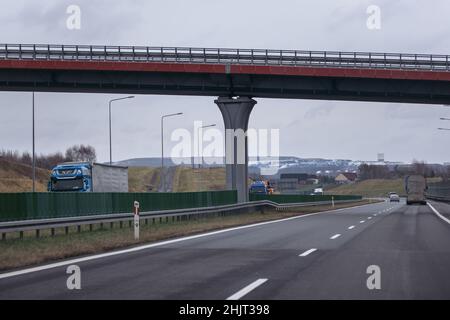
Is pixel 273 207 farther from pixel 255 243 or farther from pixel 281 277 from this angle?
pixel 281 277

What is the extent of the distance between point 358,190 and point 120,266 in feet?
577

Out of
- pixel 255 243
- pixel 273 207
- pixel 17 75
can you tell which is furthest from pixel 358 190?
pixel 255 243

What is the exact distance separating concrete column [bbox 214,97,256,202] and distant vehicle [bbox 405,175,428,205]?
1236 inches

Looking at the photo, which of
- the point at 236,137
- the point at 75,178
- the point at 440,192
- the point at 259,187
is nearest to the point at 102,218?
the point at 75,178

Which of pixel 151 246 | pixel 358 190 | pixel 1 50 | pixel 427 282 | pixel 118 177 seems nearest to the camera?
pixel 427 282

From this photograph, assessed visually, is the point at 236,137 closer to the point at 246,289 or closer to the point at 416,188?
the point at 416,188

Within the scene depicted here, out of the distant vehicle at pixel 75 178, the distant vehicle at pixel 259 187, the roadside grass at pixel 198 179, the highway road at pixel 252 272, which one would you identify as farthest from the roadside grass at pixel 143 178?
the highway road at pixel 252 272

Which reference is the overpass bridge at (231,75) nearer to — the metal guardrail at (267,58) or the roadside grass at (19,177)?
the metal guardrail at (267,58)

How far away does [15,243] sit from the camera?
63.9ft

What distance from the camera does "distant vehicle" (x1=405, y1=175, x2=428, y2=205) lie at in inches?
2901

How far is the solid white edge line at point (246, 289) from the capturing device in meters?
9.84

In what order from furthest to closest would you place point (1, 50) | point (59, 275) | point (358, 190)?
point (358, 190) → point (1, 50) → point (59, 275)

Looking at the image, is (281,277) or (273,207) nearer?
(281,277)

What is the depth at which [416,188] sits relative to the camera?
74812 millimetres
